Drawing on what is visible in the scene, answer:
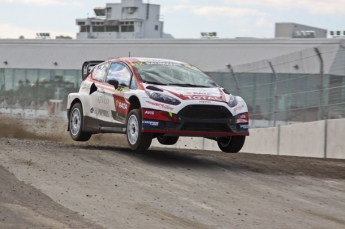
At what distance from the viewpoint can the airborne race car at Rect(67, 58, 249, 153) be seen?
12492mm

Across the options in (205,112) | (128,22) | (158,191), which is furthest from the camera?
(128,22)

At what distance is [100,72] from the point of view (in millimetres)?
15000

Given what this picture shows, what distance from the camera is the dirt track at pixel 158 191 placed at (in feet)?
27.1

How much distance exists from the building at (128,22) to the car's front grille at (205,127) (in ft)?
286

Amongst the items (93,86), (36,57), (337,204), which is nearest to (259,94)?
(93,86)

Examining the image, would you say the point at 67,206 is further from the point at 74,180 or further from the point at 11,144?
the point at 11,144

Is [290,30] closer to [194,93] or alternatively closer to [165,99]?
[194,93]

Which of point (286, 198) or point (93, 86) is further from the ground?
point (93, 86)

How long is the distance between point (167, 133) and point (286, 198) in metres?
2.97

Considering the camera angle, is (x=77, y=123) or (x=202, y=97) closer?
(x=202, y=97)

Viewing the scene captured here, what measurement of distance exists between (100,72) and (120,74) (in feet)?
3.51

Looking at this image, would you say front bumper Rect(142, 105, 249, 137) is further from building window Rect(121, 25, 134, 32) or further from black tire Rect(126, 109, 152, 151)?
building window Rect(121, 25, 134, 32)

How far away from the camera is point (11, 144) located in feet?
45.0

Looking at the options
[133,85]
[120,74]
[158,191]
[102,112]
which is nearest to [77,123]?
[102,112]
